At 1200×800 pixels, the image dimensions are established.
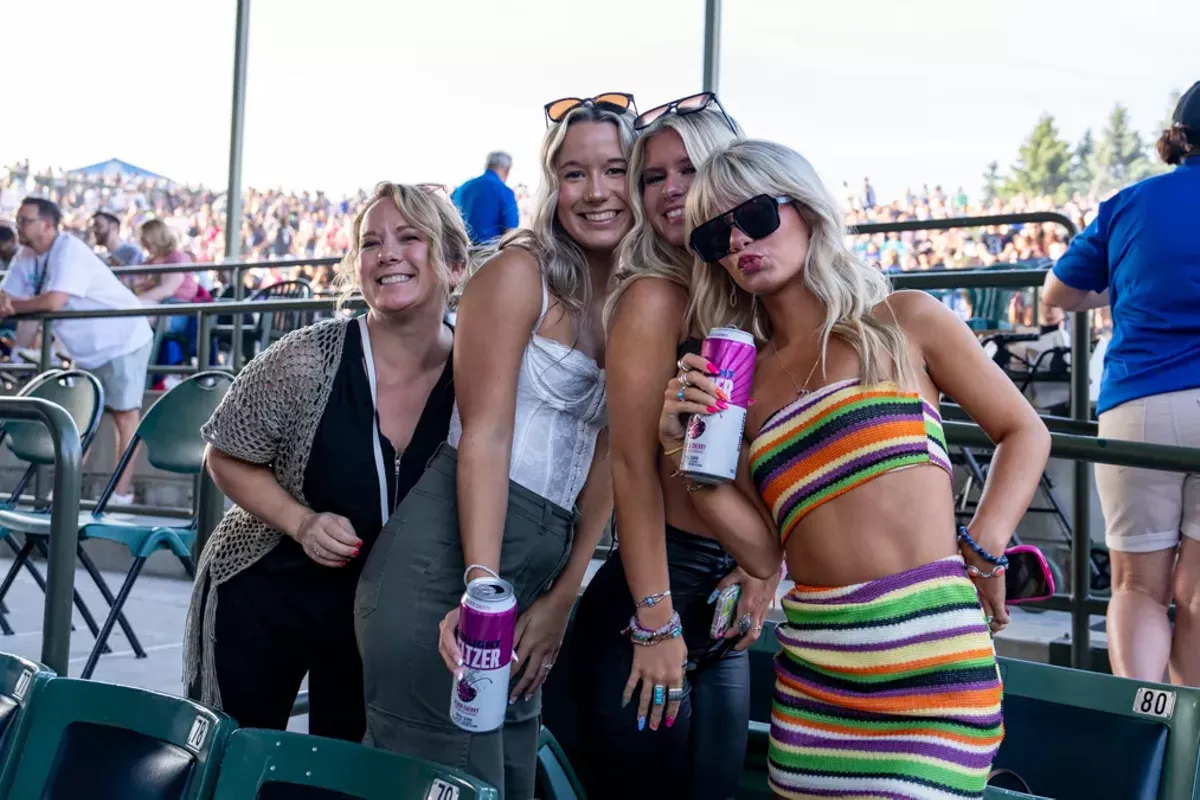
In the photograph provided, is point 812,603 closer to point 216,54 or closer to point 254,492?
point 254,492

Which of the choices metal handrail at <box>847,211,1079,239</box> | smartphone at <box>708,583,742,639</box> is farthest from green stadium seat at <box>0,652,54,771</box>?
metal handrail at <box>847,211,1079,239</box>

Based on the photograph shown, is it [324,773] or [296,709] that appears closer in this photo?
[324,773]

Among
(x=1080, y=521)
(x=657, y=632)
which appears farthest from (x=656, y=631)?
(x=1080, y=521)

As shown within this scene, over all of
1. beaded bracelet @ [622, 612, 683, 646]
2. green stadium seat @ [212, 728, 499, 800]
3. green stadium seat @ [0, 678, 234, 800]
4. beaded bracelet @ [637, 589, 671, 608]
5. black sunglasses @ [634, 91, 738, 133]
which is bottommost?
green stadium seat @ [0, 678, 234, 800]

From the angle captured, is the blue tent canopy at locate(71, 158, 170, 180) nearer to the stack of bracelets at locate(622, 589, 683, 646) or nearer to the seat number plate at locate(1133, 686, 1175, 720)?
the stack of bracelets at locate(622, 589, 683, 646)

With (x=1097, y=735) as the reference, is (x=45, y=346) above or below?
above

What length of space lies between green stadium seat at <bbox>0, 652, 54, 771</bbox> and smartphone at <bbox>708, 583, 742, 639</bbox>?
1079 mm

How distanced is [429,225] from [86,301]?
496 cm

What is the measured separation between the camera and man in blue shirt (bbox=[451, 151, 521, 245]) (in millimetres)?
7289

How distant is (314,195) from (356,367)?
486 inches

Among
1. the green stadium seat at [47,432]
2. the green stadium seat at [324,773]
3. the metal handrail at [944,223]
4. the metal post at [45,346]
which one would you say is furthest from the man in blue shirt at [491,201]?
the green stadium seat at [324,773]

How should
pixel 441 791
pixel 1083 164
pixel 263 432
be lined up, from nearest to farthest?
pixel 441 791, pixel 263 432, pixel 1083 164

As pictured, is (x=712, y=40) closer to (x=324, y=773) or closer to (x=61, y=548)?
(x=61, y=548)

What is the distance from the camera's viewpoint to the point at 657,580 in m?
1.74
